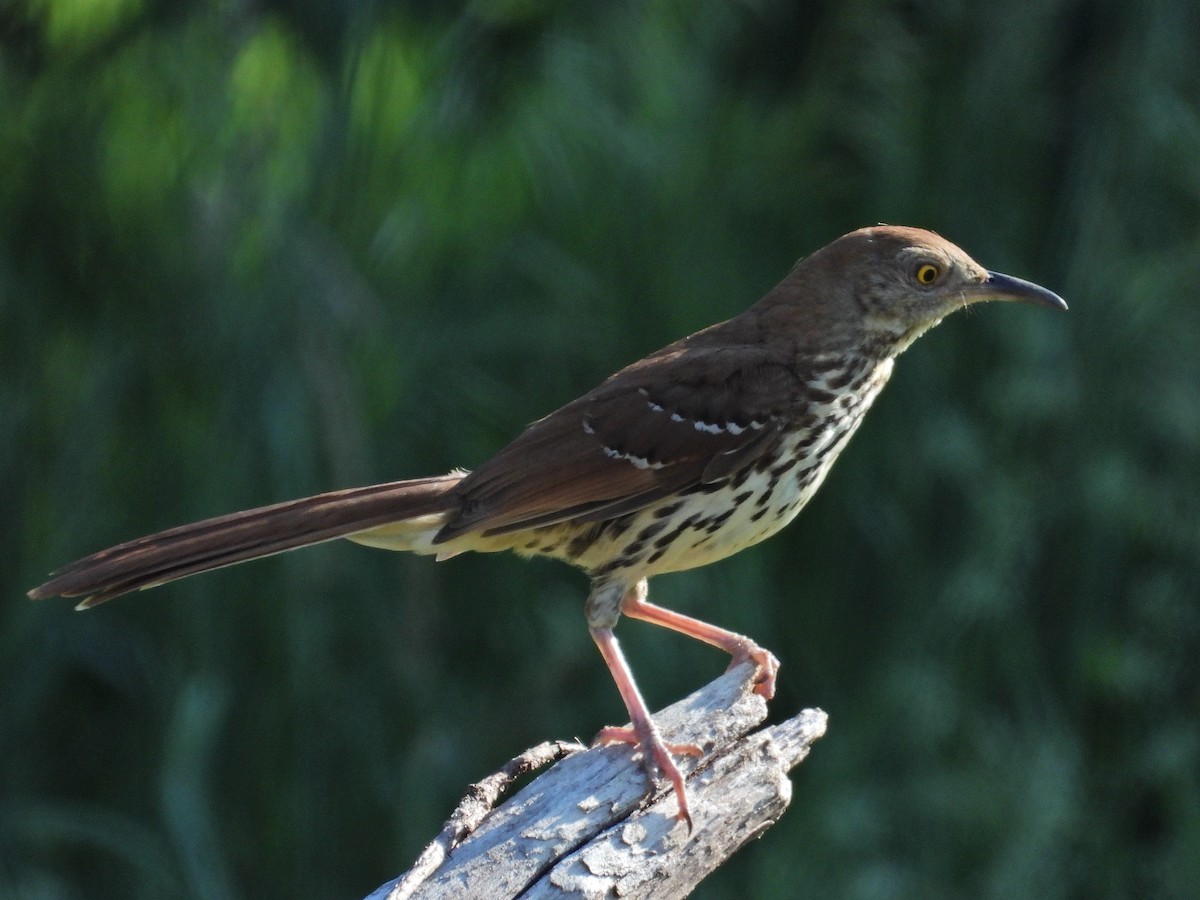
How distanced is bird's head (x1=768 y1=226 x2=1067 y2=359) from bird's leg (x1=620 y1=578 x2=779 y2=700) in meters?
0.74

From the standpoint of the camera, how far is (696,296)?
17.7ft

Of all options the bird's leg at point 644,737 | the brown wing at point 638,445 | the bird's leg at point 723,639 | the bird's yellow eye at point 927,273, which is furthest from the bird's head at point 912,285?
the bird's leg at point 644,737

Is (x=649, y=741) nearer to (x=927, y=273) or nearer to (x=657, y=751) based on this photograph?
(x=657, y=751)

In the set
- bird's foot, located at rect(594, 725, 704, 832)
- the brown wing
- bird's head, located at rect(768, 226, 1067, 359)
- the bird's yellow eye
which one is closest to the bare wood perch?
bird's foot, located at rect(594, 725, 704, 832)

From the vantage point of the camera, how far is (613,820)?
9.43ft

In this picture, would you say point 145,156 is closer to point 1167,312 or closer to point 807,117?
point 807,117

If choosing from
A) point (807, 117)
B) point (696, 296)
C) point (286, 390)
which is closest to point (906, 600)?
point (696, 296)

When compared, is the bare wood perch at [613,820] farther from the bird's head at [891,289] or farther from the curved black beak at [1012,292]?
the curved black beak at [1012,292]

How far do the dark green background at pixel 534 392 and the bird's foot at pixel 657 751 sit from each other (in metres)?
1.97

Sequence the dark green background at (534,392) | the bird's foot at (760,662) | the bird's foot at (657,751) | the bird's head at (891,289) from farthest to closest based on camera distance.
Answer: the dark green background at (534,392), the bird's head at (891,289), the bird's foot at (760,662), the bird's foot at (657,751)

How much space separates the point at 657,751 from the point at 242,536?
960mm

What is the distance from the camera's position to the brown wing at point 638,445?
346cm

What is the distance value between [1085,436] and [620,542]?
98.8 inches

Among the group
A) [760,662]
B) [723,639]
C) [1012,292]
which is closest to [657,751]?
[760,662]
